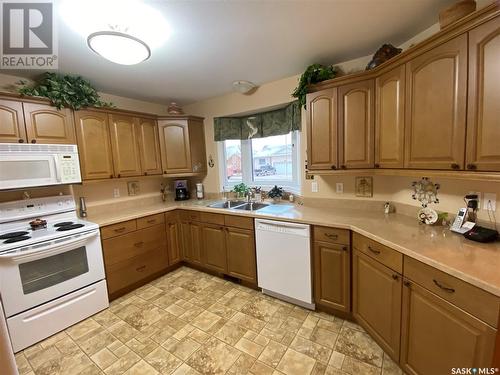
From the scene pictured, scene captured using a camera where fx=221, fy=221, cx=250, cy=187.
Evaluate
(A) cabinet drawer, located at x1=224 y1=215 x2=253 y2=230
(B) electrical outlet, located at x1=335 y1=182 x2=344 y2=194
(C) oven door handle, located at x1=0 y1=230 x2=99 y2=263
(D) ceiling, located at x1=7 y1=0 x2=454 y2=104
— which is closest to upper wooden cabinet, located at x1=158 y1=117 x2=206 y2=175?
(D) ceiling, located at x1=7 y1=0 x2=454 y2=104

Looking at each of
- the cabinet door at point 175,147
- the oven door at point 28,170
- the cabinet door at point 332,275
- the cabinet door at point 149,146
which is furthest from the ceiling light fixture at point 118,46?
the cabinet door at point 332,275

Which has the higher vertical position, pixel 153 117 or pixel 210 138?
pixel 153 117

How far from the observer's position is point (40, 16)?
1.42 metres

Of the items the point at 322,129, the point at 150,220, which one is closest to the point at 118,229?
the point at 150,220

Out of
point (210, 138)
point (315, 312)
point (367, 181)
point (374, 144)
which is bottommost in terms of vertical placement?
point (315, 312)

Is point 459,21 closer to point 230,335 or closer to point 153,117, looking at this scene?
point 230,335

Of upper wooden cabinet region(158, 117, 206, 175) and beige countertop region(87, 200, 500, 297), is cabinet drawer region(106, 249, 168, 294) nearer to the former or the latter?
beige countertop region(87, 200, 500, 297)

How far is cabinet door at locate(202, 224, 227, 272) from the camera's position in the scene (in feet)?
8.73

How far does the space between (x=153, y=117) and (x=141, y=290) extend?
7.31 ft

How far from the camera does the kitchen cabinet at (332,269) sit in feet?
6.11

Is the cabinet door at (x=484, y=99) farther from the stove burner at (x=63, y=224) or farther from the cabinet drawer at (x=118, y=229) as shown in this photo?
the stove burner at (x=63, y=224)

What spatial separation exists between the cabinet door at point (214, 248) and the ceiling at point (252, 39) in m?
1.79

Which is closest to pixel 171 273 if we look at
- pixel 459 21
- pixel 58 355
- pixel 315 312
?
pixel 58 355

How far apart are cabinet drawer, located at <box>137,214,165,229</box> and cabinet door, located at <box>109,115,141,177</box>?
2.01 ft
